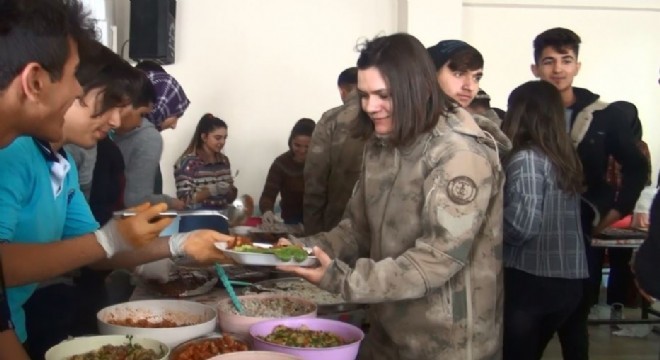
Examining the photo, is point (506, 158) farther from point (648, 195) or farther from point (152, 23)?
point (152, 23)

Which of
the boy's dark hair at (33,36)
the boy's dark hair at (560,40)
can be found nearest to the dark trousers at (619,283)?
the boy's dark hair at (560,40)

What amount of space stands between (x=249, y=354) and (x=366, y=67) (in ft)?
2.44

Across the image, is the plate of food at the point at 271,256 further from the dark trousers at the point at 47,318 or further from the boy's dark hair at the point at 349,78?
the boy's dark hair at the point at 349,78

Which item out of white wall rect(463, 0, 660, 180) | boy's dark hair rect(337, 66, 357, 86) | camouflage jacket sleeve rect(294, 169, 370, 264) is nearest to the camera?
camouflage jacket sleeve rect(294, 169, 370, 264)

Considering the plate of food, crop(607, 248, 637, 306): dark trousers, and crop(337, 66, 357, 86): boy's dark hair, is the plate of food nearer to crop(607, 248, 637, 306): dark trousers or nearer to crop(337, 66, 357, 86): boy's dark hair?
crop(337, 66, 357, 86): boy's dark hair

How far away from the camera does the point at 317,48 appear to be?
5.36 meters

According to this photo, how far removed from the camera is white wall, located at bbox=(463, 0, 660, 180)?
5.55 m

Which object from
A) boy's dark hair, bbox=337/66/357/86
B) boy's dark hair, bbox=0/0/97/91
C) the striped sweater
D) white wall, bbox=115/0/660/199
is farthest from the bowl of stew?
white wall, bbox=115/0/660/199

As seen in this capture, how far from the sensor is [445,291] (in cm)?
170

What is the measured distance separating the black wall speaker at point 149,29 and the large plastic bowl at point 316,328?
11.0 ft

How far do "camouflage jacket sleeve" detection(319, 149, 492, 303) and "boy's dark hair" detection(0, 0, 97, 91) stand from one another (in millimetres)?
804

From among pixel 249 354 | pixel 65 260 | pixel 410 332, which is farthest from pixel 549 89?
pixel 65 260

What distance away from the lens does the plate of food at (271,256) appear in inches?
64.2

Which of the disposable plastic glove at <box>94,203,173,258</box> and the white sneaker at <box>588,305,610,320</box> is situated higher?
the disposable plastic glove at <box>94,203,173,258</box>
